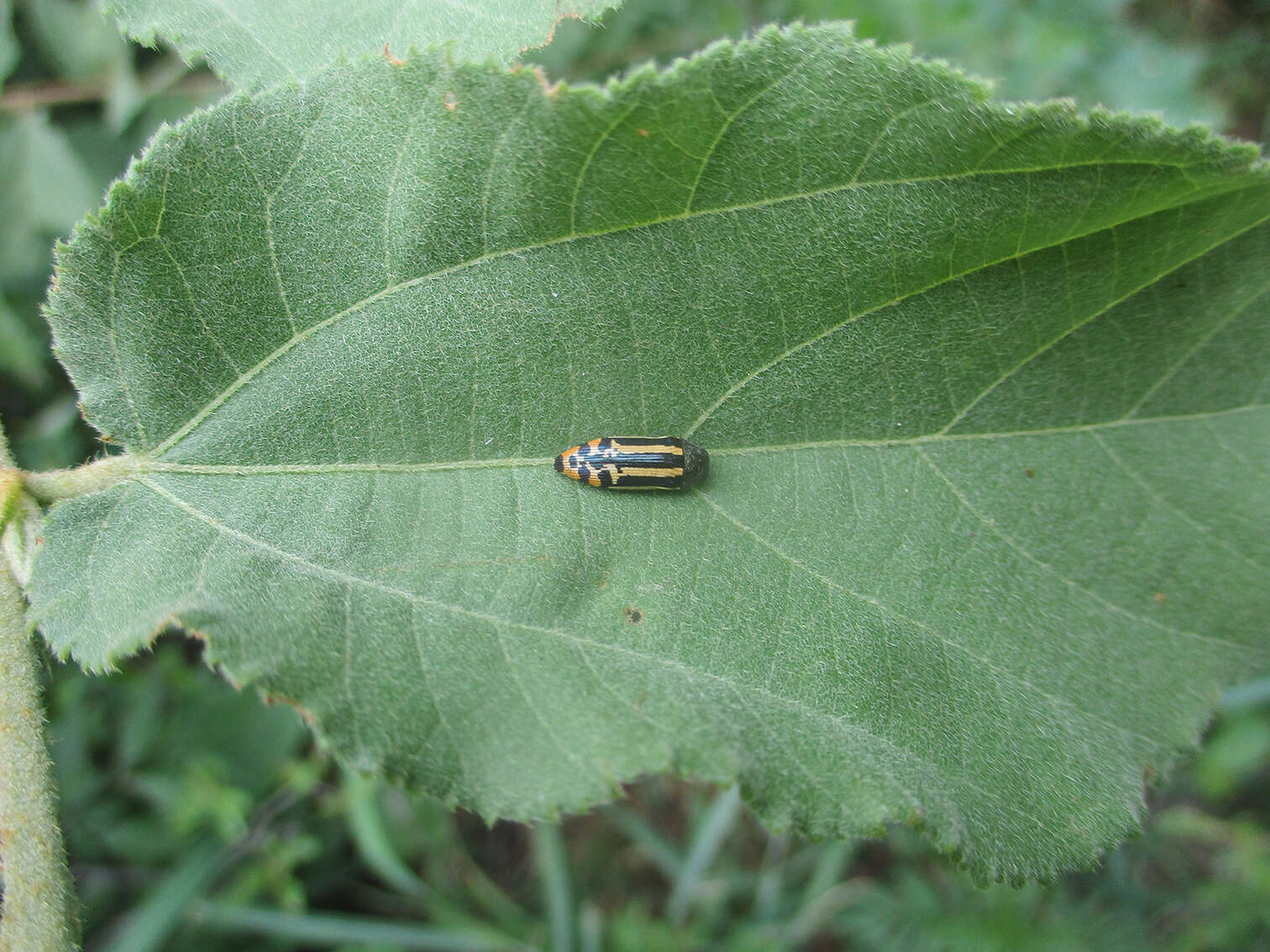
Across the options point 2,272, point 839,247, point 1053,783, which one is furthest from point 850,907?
point 2,272

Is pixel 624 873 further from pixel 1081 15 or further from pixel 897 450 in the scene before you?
pixel 1081 15

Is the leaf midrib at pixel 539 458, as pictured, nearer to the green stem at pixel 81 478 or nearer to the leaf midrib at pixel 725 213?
the green stem at pixel 81 478

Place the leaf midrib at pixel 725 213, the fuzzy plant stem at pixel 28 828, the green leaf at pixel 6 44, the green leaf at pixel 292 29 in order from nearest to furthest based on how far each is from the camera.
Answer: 1. the fuzzy plant stem at pixel 28 828
2. the leaf midrib at pixel 725 213
3. the green leaf at pixel 292 29
4. the green leaf at pixel 6 44

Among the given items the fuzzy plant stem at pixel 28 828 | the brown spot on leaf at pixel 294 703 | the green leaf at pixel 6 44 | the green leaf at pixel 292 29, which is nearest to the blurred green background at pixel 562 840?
the green leaf at pixel 6 44

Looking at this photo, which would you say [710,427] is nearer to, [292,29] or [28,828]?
[292,29]

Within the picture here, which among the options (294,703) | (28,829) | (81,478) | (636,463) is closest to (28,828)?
(28,829)
